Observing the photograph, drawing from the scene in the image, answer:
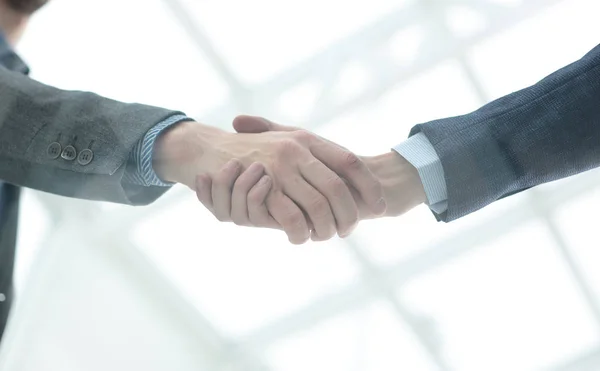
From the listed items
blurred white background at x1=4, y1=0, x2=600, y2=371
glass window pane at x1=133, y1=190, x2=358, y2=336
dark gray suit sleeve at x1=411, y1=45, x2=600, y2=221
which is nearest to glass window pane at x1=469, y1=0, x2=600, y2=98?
blurred white background at x1=4, y1=0, x2=600, y2=371

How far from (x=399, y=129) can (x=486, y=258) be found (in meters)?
0.50

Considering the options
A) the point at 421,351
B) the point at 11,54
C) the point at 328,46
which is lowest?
the point at 421,351

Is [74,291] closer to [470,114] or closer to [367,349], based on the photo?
[367,349]

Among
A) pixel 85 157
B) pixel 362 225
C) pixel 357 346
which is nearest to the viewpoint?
pixel 85 157

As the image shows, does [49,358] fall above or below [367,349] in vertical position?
above

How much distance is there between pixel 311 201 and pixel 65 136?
1.13 feet

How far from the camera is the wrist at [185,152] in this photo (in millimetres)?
1175

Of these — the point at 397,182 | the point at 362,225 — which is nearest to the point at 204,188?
the point at 397,182

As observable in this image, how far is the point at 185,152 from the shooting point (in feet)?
3.91

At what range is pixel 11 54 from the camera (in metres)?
1.26

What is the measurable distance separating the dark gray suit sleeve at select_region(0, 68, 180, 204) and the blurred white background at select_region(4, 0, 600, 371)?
139 mm

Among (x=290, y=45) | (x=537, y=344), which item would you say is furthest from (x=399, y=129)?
(x=290, y=45)

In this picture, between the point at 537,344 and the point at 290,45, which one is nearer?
the point at 537,344

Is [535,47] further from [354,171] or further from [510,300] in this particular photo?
[354,171]
